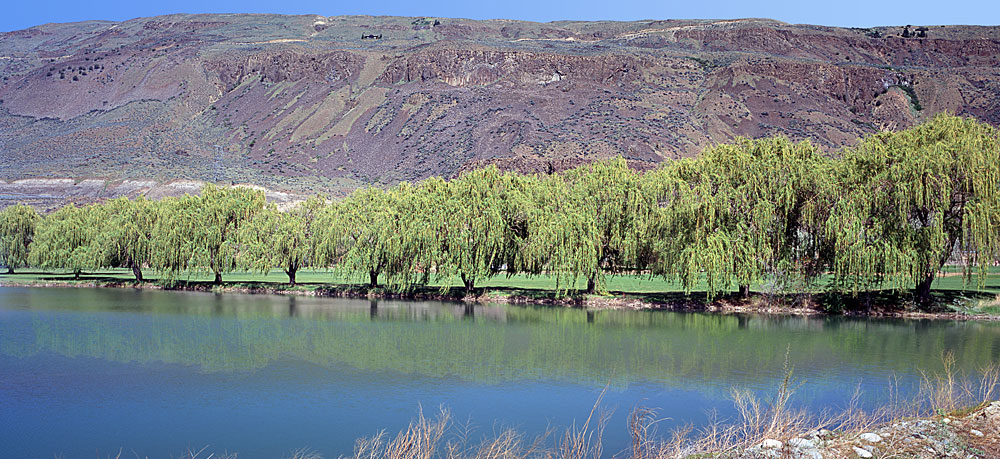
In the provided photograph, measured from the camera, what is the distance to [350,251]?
45719mm

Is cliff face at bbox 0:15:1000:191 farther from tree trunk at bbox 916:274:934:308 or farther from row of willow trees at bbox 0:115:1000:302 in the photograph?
tree trunk at bbox 916:274:934:308

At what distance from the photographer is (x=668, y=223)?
38125 millimetres

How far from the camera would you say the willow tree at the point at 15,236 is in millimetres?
67125

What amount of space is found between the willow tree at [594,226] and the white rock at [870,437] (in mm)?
27261

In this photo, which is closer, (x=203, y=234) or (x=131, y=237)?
(x=203, y=234)

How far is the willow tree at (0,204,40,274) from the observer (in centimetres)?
6712

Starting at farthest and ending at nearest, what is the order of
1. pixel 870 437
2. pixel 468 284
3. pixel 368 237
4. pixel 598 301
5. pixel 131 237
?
1. pixel 131 237
2. pixel 368 237
3. pixel 468 284
4. pixel 598 301
5. pixel 870 437

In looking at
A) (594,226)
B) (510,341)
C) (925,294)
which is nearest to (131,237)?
(594,226)

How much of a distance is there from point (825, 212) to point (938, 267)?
4.99 metres

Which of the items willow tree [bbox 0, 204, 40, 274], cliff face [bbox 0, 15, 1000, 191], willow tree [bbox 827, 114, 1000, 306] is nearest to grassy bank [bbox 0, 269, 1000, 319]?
willow tree [bbox 827, 114, 1000, 306]

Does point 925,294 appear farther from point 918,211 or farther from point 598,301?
point 598,301

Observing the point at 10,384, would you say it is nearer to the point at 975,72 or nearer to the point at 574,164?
the point at 574,164

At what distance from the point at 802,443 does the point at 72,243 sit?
58.7 m

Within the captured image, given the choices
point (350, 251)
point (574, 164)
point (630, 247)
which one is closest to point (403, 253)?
point (350, 251)
